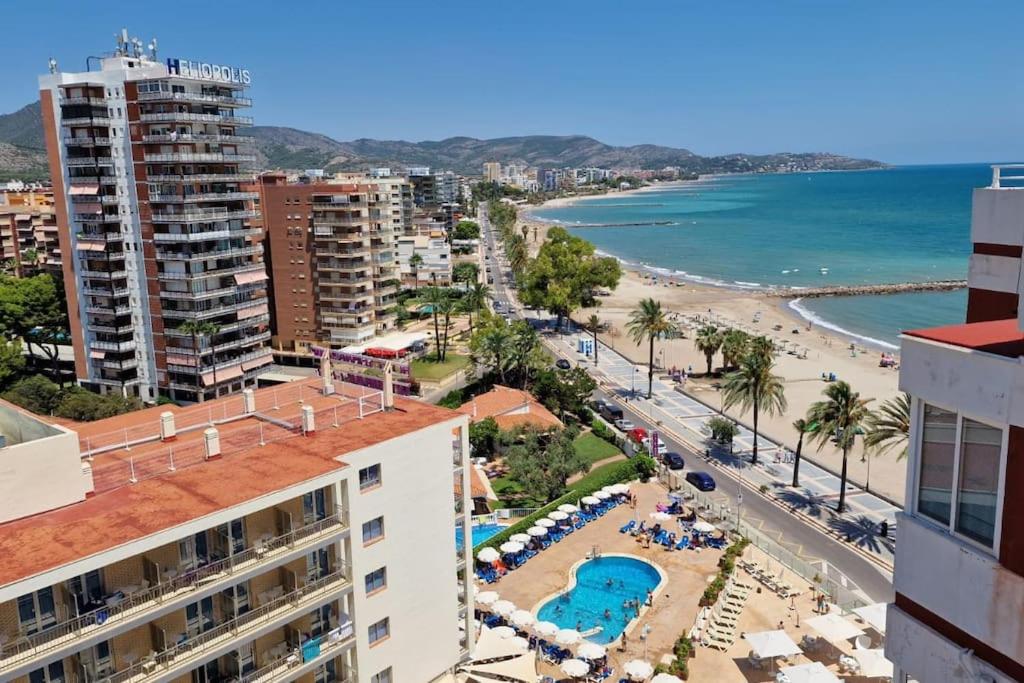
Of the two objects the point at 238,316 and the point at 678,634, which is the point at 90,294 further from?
the point at 678,634

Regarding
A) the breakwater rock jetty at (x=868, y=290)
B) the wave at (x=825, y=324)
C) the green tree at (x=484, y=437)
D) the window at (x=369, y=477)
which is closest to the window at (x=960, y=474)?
the window at (x=369, y=477)

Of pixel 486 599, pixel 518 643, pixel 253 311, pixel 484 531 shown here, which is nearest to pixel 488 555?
pixel 486 599

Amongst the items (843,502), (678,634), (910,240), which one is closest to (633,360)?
(843,502)

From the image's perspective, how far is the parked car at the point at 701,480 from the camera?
4731cm

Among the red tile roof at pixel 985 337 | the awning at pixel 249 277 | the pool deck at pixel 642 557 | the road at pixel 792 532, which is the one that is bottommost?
the pool deck at pixel 642 557

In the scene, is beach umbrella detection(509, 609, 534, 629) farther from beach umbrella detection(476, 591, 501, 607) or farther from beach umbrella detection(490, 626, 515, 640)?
beach umbrella detection(476, 591, 501, 607)

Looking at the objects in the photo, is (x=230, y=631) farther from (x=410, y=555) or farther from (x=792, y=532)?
(x=792, y=532)

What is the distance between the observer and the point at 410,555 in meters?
24.7

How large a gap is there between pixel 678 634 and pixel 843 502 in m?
17.4

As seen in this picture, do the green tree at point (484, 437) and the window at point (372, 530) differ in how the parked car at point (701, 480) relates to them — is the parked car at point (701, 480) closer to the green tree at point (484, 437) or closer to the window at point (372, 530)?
the green tree at point (484, 437)

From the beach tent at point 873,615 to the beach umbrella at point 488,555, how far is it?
16.4 meters

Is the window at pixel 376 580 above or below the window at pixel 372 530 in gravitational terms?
below

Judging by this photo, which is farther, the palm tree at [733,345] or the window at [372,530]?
the palm tree at [733,345]

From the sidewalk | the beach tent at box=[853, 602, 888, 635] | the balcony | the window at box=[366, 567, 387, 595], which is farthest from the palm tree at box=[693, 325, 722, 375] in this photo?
the balcony
